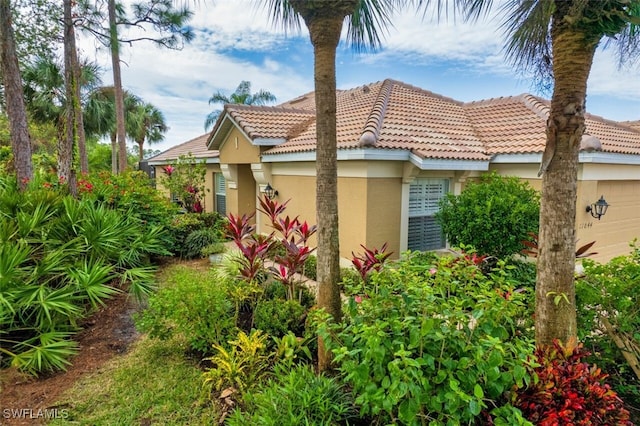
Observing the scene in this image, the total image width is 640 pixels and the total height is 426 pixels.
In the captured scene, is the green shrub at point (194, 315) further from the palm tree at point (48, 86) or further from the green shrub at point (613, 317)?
the palm tree at point (48, 86)

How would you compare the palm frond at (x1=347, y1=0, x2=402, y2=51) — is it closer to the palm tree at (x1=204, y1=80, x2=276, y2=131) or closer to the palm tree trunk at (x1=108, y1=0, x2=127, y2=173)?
the palm tree trunk at (x1=108, y1=0, x2=127, y2=173)

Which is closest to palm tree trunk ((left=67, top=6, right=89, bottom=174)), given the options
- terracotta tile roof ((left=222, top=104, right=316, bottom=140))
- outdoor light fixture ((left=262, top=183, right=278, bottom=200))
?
terracotta tile roof ((left=222, top=104, right=316, bottom=140))

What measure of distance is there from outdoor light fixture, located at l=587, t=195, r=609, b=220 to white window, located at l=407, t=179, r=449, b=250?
381cm

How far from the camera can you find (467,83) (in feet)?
38.5

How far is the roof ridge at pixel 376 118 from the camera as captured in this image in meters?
8.24

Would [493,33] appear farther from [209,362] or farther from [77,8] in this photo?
[77,8]

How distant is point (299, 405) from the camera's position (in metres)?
3.54

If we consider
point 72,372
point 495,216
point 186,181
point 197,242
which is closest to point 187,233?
point 197,242

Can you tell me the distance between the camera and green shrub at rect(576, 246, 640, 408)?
164 inches

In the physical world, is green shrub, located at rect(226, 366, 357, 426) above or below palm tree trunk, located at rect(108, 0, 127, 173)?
below

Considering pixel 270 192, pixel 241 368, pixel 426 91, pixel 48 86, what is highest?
pixel 48 86

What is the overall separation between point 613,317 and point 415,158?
5164 millimetres

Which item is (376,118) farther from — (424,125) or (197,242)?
(197,242)

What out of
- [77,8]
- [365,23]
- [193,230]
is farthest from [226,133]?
[365,23]
